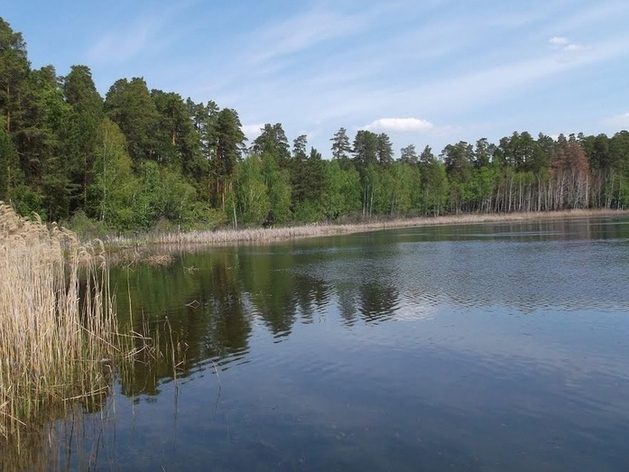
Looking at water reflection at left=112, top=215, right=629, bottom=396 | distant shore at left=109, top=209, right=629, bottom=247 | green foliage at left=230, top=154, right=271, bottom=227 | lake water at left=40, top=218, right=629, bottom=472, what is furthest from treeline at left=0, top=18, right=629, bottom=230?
lake water at left=40, top=218, right=629, bottom=472

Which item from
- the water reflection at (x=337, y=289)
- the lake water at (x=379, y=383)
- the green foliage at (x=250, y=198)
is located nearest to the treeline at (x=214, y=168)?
the green foliage at (x=250, y=198)

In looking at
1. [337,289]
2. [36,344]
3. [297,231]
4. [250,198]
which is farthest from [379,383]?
[250,198]

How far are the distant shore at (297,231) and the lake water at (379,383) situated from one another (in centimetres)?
2358

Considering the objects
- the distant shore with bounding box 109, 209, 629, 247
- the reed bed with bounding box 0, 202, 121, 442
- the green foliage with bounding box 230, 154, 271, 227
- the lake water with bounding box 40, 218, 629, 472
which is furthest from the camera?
the green foliage with bounding box 230, 154, 271, 227

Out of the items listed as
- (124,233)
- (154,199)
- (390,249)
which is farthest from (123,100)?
(390,249)

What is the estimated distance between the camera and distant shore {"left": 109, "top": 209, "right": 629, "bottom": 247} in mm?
42844

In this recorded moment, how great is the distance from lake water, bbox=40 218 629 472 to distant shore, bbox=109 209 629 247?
23.6m

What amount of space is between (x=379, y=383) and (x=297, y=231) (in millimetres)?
46431

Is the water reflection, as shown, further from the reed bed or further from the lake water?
the reed bed

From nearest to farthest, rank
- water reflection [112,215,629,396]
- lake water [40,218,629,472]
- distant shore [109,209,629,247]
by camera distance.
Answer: lake water [40,218,629,472], water reflection [112,215,629,396], distant shore [109,209,629,247]

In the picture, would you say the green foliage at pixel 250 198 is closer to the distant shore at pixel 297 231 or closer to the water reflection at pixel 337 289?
the distant shore at pixel 297 231

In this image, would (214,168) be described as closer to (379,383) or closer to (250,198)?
(250,198)

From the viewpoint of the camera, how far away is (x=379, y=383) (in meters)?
9.68

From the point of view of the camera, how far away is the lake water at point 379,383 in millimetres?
7016
